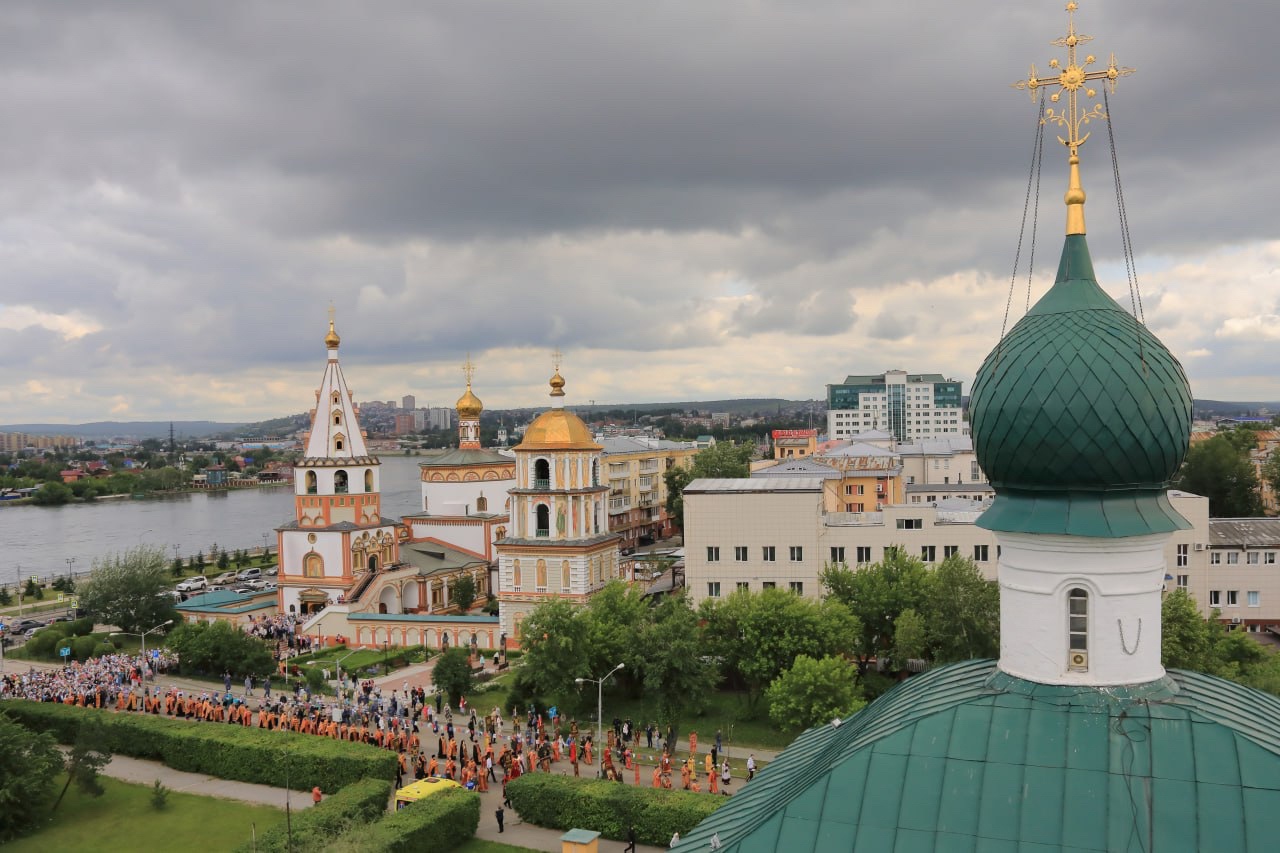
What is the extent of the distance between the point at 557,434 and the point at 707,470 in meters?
29.8

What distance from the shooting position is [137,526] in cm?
9644

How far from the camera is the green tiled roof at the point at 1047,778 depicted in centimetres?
689

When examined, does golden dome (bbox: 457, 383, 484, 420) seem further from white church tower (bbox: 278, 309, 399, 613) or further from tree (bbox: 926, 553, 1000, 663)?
tree (bbox: 926, 553, 1000, 663)

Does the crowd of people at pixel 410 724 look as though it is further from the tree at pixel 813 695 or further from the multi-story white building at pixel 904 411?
the multi-story white building at pixel 904 411

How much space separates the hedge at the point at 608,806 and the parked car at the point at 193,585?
4165cm

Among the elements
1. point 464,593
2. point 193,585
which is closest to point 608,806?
point 464,593

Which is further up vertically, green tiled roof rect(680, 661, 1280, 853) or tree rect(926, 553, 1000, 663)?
green tiled roof rect(680, 661, 1280, 853)

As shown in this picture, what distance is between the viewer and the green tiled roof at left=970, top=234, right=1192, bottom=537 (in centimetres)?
845

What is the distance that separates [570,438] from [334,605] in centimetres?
1275

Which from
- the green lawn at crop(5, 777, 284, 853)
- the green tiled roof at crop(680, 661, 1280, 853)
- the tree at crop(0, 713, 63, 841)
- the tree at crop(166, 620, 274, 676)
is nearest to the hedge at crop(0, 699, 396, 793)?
the green lawn at crop(5, 777, 284, 853)

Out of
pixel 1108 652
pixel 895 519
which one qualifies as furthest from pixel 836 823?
pixel 895 519

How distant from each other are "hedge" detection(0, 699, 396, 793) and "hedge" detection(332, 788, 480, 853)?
2.89 metres

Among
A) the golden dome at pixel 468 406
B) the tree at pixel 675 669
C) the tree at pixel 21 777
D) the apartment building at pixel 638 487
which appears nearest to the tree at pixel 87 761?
the tree at pixel 21 777

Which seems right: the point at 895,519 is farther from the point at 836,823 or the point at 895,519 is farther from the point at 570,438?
the point at 836,823
